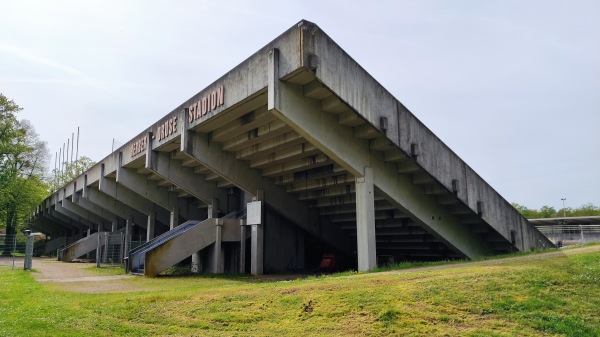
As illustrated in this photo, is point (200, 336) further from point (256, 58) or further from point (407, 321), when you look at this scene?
point (256, 58)

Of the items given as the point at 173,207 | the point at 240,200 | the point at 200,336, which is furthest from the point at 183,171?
the point at 200,336

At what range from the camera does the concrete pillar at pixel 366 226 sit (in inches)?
642

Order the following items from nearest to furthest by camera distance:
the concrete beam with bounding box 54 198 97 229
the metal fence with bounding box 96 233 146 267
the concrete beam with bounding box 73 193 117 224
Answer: the metal fence with bounding box 96 233 146 267 → the concrete beam with bounding box 73 193 117 224 → the concrete beam with bounding box 54 198 97 229

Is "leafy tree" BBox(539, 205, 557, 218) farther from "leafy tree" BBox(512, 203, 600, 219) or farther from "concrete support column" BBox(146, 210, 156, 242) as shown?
"concrete support column" BBox(146, 210, 156, 242)

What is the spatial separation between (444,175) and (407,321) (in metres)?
10.6

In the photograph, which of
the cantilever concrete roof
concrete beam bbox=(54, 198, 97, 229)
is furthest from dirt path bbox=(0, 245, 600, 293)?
concrete beam bbox=(54, 198, 97, 229)

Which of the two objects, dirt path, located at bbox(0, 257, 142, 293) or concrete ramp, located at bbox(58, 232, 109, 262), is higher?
concrete ramp, located at bbox(58, 232, 109, 262)

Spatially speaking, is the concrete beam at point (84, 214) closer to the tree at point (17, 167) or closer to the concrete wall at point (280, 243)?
the tree at point (17, 167)

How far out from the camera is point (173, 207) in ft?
107

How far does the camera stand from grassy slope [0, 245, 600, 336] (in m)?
7.40

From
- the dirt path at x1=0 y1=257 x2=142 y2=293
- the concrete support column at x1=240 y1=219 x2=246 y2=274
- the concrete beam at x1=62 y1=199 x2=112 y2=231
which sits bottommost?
the dirt path at x1=0 y1=257 x2=142 y2=293

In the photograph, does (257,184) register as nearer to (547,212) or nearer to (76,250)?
A: (76,250)

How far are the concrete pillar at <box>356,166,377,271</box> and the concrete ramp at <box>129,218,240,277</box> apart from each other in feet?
28.5

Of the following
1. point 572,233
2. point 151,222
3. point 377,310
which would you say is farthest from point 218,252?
point 572,233
